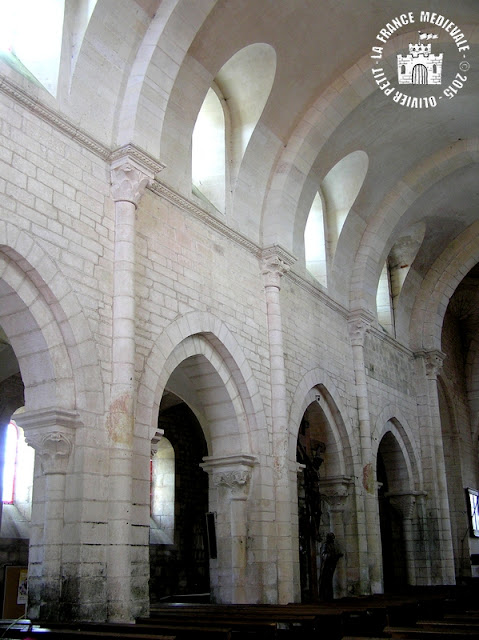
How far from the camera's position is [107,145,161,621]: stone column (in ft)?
25.1

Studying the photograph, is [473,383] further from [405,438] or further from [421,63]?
[421,63]

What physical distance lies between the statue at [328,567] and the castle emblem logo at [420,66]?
8.37m

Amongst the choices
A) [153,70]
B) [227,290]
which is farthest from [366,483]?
[153,70]

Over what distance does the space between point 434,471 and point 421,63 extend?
369 inches

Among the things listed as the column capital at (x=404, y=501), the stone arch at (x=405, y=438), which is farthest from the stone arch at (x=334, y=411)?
the column capital at (x=404, y=501)

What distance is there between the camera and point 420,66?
13.1 meters

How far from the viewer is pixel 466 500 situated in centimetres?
2258

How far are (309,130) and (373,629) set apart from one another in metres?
8.09

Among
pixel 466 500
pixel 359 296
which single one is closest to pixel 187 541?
pixel 359 296

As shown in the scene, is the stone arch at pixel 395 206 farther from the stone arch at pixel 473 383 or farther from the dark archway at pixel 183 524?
the stone arch at pixel 473 383

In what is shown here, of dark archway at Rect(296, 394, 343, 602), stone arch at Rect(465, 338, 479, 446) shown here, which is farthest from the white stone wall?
stone arch at Rect(465, 338, 479, 446)

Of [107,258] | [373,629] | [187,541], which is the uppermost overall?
[107,258]

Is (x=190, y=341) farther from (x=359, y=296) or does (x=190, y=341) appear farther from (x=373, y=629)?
(x=359, y=296)

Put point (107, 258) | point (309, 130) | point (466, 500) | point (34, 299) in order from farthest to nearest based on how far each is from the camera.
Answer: point (466, 500), point (309, 130), point (107, 258), point (34, 299)
